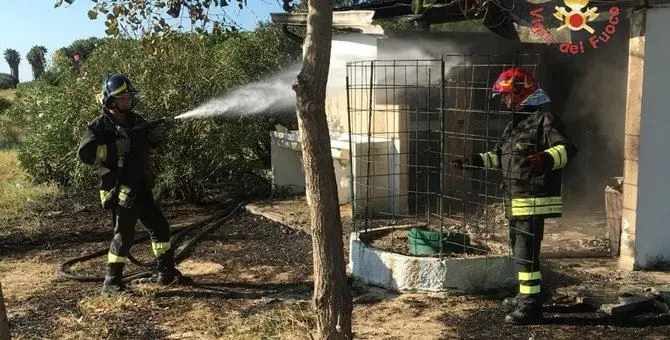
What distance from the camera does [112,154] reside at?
5.85 metres

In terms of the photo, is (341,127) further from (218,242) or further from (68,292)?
(68,292)

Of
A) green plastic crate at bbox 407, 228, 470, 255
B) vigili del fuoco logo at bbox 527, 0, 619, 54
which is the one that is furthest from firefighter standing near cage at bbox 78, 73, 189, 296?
vigili del fuoco logo at bbox 527, 0, 619, 54

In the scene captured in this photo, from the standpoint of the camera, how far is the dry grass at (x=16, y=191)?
1002 centimetres

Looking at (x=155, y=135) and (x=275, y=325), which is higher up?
(x=155, y=135)

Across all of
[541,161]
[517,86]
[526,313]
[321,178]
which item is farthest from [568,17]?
[321,178]

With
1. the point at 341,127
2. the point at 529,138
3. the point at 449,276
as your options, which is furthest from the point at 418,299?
the point at 341,127

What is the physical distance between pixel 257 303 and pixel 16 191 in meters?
7.40

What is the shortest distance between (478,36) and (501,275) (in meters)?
4.74

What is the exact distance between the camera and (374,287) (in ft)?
19.5

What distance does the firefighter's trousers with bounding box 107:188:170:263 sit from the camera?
19.7ft

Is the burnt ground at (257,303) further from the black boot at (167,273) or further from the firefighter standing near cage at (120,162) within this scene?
the firefighter standing near cage at (120,162)

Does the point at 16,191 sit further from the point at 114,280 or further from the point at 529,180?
the point at 529,180

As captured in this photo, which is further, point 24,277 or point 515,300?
point 24,277

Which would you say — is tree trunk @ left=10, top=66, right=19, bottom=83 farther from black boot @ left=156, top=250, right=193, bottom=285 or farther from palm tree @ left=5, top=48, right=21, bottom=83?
black boot @ left=156, top=250, right=193, bottom=285
